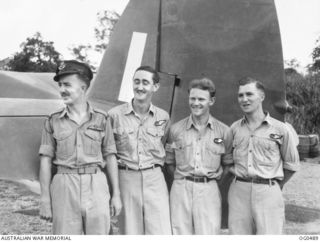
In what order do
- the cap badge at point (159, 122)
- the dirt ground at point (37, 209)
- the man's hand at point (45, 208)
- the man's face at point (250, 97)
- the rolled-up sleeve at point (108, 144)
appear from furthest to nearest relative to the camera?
the dirt ground at point (37, 209) → the cap badge at point (159, 122) → the man's face at point (250, 97) → the rolled-up sleeve at point (108, 144) → the man's hand at point (45, 208)

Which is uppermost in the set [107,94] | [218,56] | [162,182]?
[218,56]

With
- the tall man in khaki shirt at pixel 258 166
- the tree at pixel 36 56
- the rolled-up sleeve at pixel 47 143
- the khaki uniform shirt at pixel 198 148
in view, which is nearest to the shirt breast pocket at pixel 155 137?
the khaki uniform shirt at pixel 198 148

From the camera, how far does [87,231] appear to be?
290 cm

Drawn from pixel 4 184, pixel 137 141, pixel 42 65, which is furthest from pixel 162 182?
pixel 42 65

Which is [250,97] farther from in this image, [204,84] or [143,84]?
[143,84]

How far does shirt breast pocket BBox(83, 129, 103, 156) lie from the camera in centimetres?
301

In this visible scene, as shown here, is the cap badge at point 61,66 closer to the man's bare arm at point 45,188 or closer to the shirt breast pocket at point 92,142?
the shirt breast pocket at point 92,142

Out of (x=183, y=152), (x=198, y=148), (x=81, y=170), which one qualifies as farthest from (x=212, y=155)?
(x=81, y=170)

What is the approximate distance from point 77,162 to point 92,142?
18 centimetres

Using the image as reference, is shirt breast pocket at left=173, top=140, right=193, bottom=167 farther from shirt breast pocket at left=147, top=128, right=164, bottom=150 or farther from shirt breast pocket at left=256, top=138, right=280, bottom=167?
shirt breast pocket at left=256, top=138, right=280, bottom=167

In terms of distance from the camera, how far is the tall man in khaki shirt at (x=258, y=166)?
3.09m

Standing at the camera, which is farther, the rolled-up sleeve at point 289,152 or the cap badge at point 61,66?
the rolled-up sleeve at point 289,152

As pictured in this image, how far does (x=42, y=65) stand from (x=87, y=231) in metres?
9.38

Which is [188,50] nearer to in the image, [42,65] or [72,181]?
[72,181]
